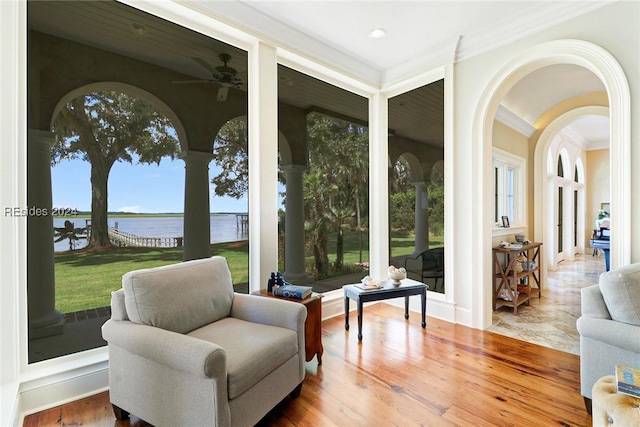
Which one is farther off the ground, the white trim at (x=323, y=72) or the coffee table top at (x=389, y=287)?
the white trim at (x=323, y=72)

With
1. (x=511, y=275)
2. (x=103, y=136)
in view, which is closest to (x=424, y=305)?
(x=511, y=275)

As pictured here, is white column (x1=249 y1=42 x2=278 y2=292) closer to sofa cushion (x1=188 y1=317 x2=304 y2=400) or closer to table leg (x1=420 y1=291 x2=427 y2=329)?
sofa cushion (x1=188 y1=317 x2=304 y2=400)

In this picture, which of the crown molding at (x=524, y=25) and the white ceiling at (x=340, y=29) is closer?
the white ceiling at (x=340, y=29)

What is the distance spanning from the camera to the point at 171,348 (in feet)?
5.03

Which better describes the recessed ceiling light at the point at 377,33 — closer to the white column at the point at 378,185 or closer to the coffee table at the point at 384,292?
the white column at the point at 378,185

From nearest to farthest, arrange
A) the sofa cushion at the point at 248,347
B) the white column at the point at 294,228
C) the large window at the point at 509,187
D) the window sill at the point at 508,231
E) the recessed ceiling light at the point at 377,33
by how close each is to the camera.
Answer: the sofa cushion at the point at 248,347 < the recessed ceiling light at the point at 377,33 < the white column at the point at 294,228 < the window sill at the point at 508,231 < the large window at the point at 509,187

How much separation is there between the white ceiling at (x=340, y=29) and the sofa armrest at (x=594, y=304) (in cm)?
226

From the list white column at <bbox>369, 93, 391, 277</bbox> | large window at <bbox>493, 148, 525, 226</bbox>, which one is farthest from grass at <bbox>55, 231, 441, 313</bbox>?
large window at <bbox>493, 148, 525, 226</bbox>

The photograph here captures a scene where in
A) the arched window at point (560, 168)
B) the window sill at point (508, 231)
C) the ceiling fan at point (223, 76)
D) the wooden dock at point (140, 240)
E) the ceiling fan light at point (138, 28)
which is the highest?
the ceiling fan light at point (138, 28)

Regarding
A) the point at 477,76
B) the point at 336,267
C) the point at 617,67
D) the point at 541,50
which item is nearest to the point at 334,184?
the point at 336,267

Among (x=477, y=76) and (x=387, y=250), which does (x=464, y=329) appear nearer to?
(x=387, y=250)

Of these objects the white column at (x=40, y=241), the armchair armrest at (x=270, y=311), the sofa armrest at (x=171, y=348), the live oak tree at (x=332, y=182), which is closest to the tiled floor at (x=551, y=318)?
the live oak tree at (x=332, y=182)

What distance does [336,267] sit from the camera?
12.5 feet

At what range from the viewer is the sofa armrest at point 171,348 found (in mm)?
1438
